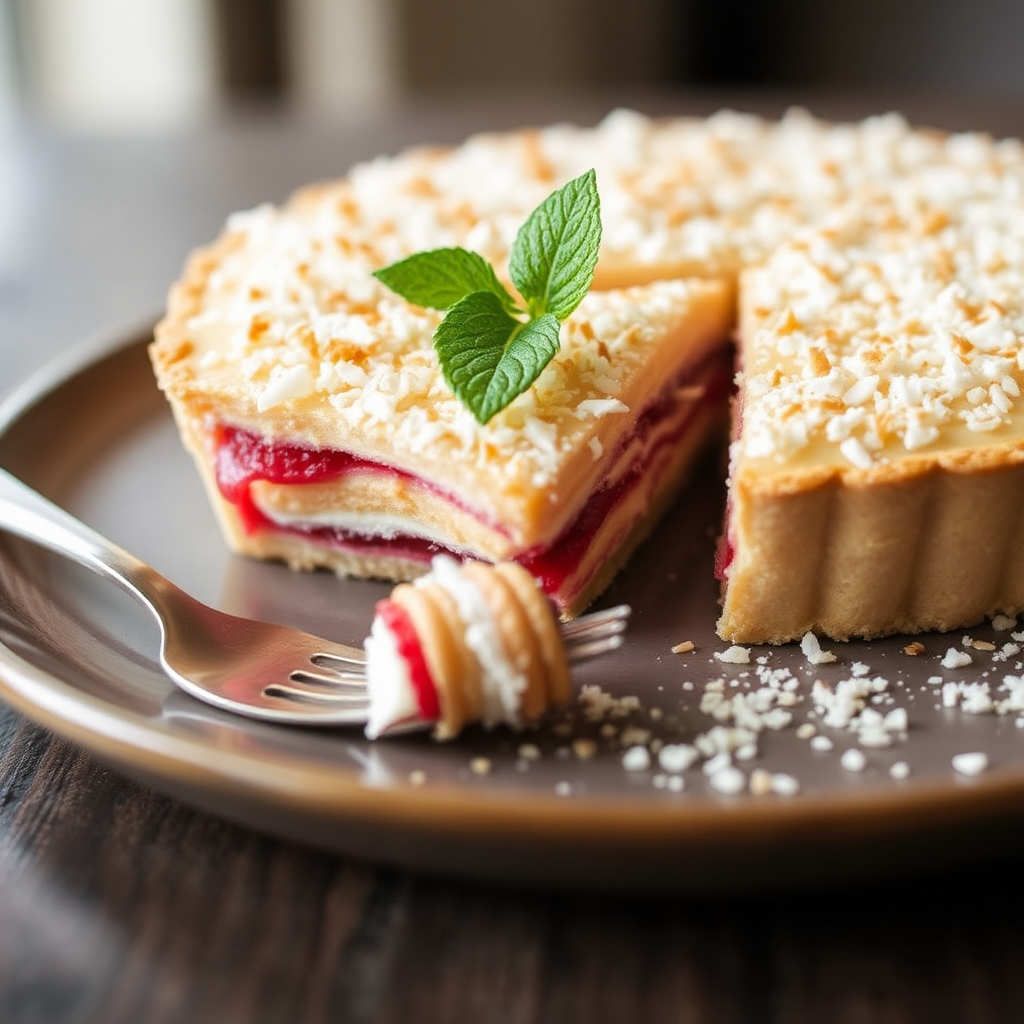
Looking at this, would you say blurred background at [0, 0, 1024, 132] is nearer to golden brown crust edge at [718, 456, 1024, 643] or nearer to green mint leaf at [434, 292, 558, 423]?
green mint leaf at [434, 292, 558, 423]

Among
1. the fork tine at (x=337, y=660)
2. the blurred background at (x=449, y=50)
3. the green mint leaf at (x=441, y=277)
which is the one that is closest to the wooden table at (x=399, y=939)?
the fork tine at (x=337, y=660)

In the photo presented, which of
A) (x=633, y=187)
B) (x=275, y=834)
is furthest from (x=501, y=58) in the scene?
(x=275, y=834)

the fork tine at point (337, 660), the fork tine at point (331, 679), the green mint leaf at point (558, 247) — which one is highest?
the green mint leaf at point (558, 247)

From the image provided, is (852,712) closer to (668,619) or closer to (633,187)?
(668,619)

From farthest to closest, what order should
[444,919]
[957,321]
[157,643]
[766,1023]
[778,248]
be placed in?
[778,248] < [957,321] < [157,643] < [444,919] < [766,1023]

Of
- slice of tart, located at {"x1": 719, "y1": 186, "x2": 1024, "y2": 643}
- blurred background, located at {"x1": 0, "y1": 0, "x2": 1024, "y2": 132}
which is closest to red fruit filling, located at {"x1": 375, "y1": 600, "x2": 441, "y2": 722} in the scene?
slice of tart, located at {"x1": 719, "y1": 186, "x2": 1024, "y2": 643}

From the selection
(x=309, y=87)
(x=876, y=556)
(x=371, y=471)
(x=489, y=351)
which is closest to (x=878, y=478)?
(x=876, y=556)

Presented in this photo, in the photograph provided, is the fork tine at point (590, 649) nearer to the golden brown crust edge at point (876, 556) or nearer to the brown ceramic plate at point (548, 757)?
the brown ceramic plate at point (548, 757)
